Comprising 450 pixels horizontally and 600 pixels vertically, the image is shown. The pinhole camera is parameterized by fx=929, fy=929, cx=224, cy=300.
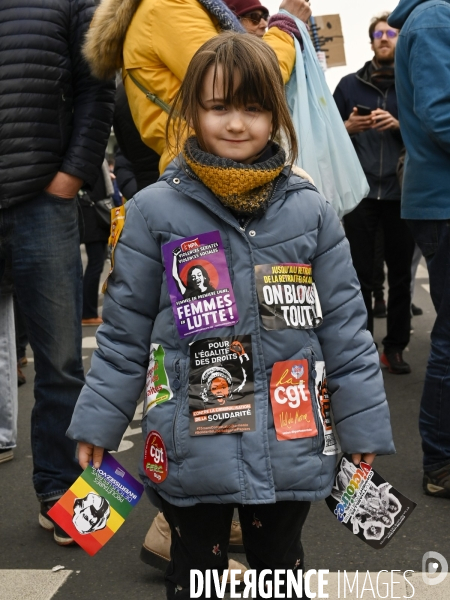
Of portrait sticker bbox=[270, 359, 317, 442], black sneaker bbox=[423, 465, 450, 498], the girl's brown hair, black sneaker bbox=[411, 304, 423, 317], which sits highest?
the girl's brown hair

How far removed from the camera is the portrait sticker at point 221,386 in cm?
222

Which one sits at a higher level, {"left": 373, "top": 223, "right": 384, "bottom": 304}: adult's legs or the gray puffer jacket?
the gray puffer jacket

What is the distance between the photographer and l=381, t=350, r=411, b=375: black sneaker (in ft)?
19.9

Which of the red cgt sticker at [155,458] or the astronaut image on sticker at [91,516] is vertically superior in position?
the red cgt sticker at [155,458]

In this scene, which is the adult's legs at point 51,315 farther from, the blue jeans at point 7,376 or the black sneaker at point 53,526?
the blue jeans at point 7,376

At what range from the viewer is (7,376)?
4473 millimetres

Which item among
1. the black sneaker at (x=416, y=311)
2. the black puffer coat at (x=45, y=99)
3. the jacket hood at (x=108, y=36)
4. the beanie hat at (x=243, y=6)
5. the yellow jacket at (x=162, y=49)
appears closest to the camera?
the yellow jacket at (x=162, y=49)

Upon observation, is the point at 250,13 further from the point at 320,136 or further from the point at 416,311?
the point at 416,311

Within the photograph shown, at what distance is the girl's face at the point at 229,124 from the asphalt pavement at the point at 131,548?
156cm

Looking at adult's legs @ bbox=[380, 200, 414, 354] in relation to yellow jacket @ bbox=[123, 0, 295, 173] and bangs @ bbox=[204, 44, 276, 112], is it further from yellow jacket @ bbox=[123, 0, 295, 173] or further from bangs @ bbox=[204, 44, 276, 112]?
bangs @ bbox=[204, 44, 276, 112]

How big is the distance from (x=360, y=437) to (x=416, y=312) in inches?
242

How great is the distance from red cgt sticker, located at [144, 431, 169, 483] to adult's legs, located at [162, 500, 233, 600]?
11 centimetres

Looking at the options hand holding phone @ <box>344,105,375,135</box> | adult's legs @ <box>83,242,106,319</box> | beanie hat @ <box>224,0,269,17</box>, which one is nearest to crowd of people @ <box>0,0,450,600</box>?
beanie hat @ <box>224,0,269,17</box>

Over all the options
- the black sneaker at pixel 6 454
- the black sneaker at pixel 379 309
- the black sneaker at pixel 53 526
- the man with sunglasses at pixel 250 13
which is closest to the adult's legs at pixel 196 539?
the black sneaker at pixel 53 526
